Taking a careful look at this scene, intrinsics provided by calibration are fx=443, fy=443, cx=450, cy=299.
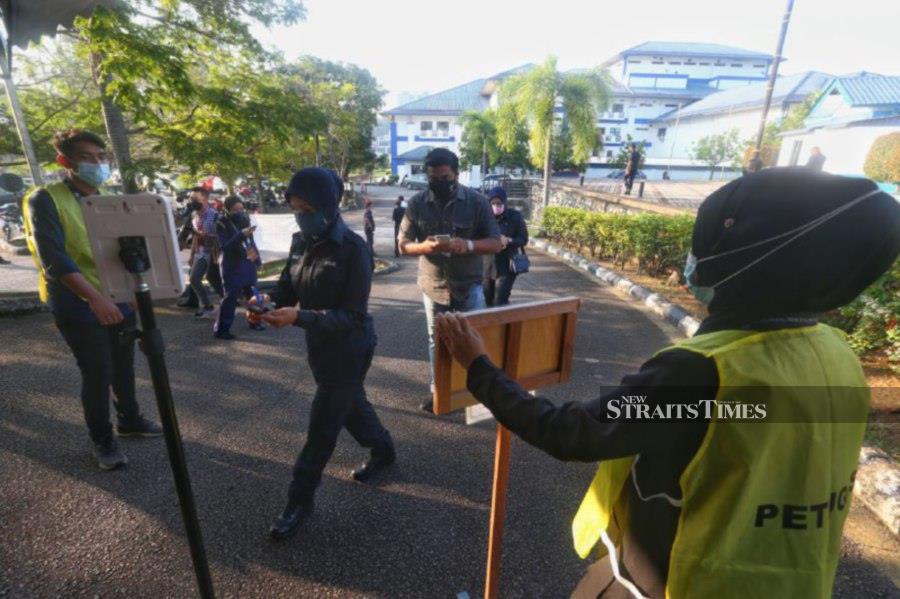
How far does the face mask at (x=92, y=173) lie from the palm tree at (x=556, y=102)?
48.3 feet

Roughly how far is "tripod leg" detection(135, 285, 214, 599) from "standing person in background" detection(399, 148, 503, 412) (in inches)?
72.6

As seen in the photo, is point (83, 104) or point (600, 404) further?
point (83, 104)

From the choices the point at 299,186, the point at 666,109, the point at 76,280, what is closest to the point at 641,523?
the point at 299,186

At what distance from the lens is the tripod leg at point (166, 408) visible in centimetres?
144

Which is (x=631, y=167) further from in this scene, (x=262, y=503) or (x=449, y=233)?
(x=262, y=503)

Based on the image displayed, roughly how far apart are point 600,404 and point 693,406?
0.19 m

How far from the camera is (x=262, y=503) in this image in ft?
8.71

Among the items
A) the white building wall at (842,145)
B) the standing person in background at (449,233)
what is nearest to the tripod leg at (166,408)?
the standing person in background at (449,233)

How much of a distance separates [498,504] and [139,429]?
9.53 ft

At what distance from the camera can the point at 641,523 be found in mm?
1134

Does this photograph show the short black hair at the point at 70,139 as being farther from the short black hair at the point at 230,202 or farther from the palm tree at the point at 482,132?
the palm tree at the point at 482,132

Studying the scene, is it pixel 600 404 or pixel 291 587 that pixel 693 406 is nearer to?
pixel 600 404

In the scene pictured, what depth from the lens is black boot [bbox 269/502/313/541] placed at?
7.72ft

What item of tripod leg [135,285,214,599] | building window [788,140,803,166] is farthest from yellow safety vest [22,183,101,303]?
building window [788,140,803,166]
